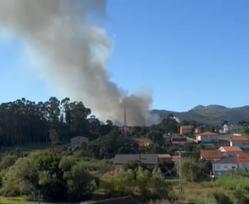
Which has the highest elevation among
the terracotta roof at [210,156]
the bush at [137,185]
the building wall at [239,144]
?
the building wall at [239,144]

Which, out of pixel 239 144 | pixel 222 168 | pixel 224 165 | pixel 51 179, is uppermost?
pixel 239 144

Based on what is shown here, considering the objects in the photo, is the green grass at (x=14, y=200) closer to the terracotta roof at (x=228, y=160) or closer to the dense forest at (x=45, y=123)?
the terracotta roof at (x=228, y=160)

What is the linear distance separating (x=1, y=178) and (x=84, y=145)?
80.7 ft

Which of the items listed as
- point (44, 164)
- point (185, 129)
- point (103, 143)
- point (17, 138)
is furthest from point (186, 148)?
point (44, 164)

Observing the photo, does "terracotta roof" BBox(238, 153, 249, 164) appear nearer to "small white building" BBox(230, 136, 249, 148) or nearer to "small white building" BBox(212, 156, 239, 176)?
"small white building" BBox(212, 156, 239, 176)

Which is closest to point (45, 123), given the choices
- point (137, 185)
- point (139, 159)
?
point (139, 159)

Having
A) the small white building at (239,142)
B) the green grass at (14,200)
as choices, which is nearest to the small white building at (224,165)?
the small white building at (239,142)

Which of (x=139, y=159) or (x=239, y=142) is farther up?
(x=239, y=142)

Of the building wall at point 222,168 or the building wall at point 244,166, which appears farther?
the building wall at point 244,166

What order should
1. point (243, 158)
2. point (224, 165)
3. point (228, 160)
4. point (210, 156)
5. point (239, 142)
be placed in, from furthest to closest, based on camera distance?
point (239, 142) → point (243, 158) → point (210, 156) → point (228, 160) → point (224, 165)

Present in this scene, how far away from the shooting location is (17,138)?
80.1 meters

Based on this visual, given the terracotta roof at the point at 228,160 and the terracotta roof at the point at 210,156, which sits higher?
the terracotta roof at the point at 210,156

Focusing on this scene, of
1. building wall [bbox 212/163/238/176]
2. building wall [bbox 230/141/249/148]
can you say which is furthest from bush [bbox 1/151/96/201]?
building wall [bbox 230/141/249/148]

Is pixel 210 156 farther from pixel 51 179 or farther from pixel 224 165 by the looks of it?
pixel 51 179
